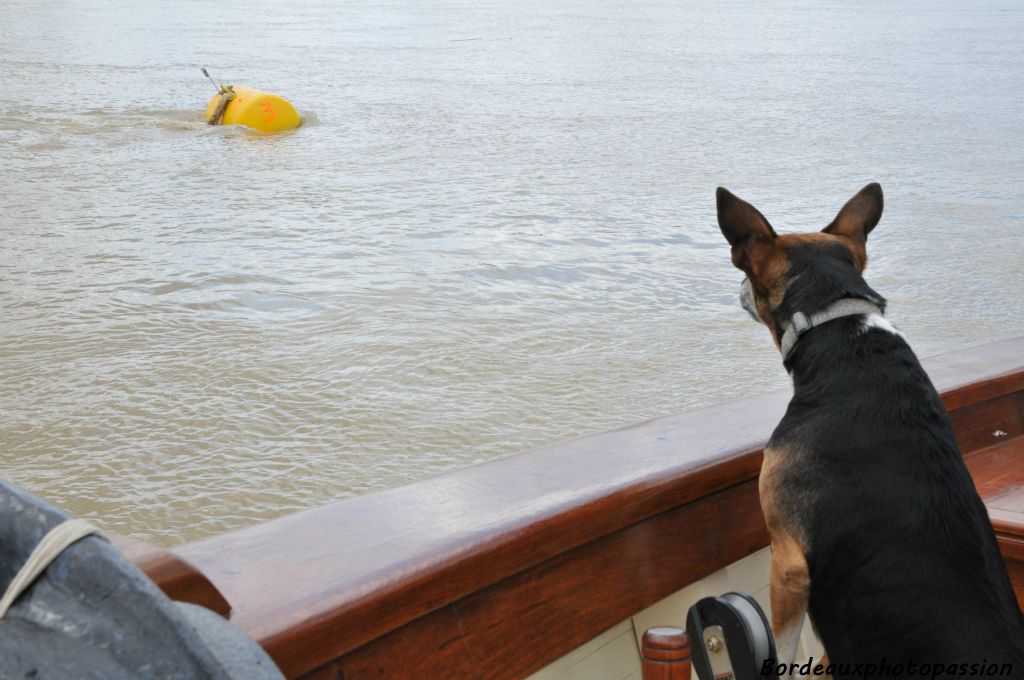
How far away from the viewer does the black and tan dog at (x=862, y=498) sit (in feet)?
5.46

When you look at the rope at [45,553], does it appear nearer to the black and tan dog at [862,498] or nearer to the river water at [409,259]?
the black and tan dog at [862,498]

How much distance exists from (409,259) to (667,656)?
17.2 feet

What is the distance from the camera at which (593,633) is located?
183 cm

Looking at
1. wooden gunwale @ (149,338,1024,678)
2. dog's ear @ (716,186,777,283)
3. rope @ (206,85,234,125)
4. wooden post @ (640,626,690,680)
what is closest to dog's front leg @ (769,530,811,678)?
wooden gunwale @ (149,338,1024,678)

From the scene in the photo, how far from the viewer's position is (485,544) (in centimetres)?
159

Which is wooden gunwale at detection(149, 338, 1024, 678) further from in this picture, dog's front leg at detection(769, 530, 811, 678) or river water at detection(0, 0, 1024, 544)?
river water at detection(0, 0, 1024, 544)

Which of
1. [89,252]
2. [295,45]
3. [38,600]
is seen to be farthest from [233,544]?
[295,45]

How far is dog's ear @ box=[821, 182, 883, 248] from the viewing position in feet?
7.92

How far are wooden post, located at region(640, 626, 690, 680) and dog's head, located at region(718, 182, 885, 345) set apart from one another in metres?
0.79

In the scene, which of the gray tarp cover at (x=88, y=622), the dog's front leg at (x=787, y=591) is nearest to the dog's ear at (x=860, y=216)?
the dog's front leg at (x=787, y=591)

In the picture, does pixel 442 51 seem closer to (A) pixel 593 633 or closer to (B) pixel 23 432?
(B) pixel 23 432

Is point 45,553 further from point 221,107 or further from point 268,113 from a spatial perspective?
point 221,107

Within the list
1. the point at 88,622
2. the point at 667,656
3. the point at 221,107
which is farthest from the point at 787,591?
the point at 221,107

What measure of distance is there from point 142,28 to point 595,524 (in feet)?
89.8
